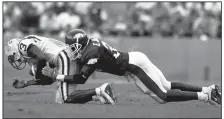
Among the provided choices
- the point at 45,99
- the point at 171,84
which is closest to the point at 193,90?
the point at 171,84

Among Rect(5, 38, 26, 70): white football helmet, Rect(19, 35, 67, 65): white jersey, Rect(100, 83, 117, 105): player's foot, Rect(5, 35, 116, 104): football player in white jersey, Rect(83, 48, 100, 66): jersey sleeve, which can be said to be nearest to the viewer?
Rect(83, 48, 100, 66): jersey sleeve

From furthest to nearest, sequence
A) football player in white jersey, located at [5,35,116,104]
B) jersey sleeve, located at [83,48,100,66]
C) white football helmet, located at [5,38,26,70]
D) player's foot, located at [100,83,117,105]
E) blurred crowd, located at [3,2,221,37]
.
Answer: blurred crowd, located at [3,2,221,37] → white football helmet, located at [5,38,26,70] → football player in white jersey, located at [5,35,116,104] → player's foot, located at [100,83,117,105] → jersey sleeve, located at [83,48,100,66]

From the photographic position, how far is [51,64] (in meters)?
7.46

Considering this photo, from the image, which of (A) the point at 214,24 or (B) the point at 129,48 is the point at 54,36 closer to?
(B) the point at 129,48

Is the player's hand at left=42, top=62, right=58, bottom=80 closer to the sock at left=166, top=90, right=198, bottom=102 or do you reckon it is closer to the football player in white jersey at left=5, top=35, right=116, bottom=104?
the football player in white jersey at left=5, top=35, right=116, bottom=104

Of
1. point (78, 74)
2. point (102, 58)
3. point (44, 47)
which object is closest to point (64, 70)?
point (78, 74)

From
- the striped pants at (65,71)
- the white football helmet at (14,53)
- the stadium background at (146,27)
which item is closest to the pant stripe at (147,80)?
the striped pants at (65,71)

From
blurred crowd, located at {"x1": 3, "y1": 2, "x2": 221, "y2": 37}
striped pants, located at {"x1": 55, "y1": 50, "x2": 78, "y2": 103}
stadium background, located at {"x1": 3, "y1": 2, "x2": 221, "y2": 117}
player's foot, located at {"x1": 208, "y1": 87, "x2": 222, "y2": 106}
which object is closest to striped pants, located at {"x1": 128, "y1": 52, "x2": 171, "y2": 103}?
player's foot, located at {"x1": 208, "y1": 87, "x2": 222, "y2": 106}

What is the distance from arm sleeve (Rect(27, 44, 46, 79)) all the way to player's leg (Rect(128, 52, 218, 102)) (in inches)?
50.0

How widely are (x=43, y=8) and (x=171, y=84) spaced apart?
5.21 metres

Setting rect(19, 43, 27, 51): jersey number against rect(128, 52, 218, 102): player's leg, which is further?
rect(19, 43, 27, 51): jersey number

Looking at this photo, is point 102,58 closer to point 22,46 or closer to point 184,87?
point 22,46

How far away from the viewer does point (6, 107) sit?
6418 mm

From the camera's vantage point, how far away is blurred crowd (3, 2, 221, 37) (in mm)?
11805
